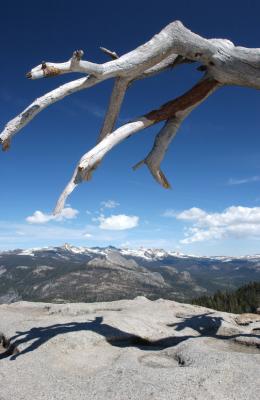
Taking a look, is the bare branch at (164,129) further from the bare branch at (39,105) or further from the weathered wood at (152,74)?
the bare branch at (39,105)

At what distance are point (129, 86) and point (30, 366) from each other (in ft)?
40.8

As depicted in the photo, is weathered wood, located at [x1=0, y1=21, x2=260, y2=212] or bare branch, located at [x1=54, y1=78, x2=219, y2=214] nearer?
weathered wood, located at [x1=0, y1=21, x2=260, y2=212]

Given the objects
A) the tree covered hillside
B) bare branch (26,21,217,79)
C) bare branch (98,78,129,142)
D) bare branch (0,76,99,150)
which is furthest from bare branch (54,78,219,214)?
the tree covered hillside

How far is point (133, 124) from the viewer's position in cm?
1461

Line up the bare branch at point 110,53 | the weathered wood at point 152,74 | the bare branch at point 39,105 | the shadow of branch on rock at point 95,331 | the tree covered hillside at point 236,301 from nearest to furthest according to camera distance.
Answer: the bare branch at point 39,105
the weathered wood at point 152,74
the bare branch at point 110,53
the shadow of branch on rock at point 95,331
the tree covered hillside at point 236,301

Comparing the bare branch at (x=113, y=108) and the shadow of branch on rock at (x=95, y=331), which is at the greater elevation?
the bare branch at (x=113, y=108)

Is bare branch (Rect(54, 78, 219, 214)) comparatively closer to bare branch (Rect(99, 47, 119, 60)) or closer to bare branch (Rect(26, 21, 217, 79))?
bare branch (Rect(26, 21, 217, 79))

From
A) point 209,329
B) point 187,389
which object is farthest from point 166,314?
point 187,389

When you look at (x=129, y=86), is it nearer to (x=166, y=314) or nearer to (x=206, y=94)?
(x=206, y=94)

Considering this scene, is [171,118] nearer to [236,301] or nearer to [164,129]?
[164,129]

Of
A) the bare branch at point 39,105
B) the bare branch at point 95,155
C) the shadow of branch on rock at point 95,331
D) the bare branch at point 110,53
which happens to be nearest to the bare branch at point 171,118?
the bare branch at point 95,155

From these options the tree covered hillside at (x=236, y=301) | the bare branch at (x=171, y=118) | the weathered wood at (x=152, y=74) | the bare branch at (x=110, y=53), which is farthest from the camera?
the tree covered hillside at (x=236, y=301)

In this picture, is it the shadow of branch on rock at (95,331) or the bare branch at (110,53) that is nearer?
the bare branch at (110,53)

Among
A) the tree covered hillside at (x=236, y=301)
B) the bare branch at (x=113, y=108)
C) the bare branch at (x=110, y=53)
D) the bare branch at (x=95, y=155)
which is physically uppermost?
the bare branch at (x=110, y=53)
